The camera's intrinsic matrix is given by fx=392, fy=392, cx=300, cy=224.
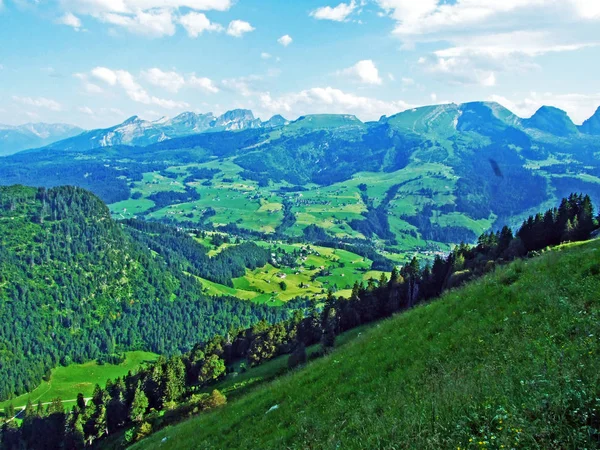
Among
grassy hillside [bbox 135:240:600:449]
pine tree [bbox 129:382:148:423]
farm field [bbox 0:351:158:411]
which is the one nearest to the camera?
grassy hillside [bbox 135:240:600:449]

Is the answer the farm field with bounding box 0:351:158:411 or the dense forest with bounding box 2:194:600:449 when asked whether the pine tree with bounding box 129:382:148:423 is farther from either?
the farm field with bounding box 0:351:158:411

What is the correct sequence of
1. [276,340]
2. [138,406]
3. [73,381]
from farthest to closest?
[73,381] → [276,340] → [138,406]

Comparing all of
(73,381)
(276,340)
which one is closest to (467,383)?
(276,340)

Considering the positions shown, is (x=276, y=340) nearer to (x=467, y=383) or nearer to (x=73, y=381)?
(x=467, y=383)

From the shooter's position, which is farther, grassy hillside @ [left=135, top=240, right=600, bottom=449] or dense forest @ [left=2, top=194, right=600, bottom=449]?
dense forest @ [left=2, top=194, right=600, bottom=449]

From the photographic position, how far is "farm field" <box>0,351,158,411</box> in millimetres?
153062

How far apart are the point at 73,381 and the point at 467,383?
199919 mm

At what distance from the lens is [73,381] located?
17112cm

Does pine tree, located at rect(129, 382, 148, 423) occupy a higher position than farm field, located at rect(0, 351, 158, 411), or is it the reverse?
pine tree, located at rect(129, 382, 148, 423)

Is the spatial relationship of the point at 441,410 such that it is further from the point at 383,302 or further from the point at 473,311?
the point at 383,302

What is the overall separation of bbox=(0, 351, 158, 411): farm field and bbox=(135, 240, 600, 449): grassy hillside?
6328 inches

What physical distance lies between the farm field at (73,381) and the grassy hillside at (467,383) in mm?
160736

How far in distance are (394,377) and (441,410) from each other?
6822 millimetres

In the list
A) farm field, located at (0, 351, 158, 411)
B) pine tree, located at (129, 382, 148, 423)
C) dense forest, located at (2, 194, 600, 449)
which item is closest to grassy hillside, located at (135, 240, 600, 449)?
dense forest, located at (2, 194, 600, 449)
